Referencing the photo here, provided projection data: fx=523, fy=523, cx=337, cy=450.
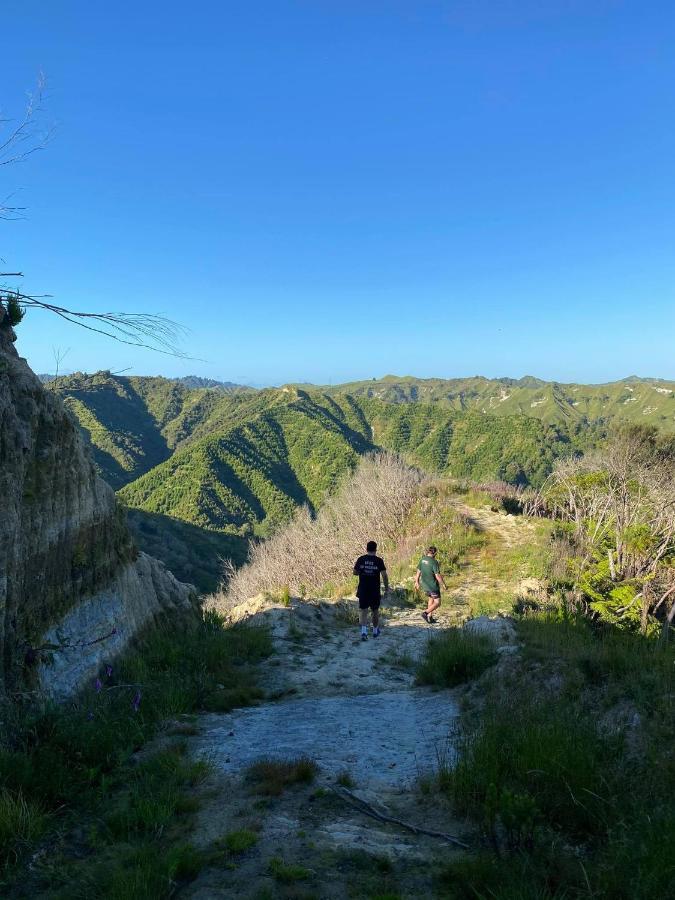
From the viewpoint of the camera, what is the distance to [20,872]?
2.86 m

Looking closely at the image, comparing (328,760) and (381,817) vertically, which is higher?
(381,817)

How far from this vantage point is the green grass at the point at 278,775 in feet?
12.3

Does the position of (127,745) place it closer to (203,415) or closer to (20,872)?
(20,872)

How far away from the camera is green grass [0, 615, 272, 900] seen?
2773 millimetres

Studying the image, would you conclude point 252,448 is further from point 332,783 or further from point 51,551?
point 332,783

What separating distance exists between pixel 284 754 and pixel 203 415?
169 meters

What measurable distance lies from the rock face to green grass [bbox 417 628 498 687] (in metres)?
3.88

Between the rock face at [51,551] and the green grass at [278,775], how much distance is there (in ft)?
7.06

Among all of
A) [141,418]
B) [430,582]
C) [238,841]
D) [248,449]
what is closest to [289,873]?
[238,841]

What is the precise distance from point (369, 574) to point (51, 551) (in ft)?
19.4

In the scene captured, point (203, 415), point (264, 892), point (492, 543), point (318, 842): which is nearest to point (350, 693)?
point (318, 842)

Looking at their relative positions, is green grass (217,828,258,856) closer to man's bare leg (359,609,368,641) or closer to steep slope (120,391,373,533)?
man's bare leg (359,609,368,641)

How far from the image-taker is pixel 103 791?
12.0ft

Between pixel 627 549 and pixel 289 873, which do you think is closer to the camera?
pixel 289 873
